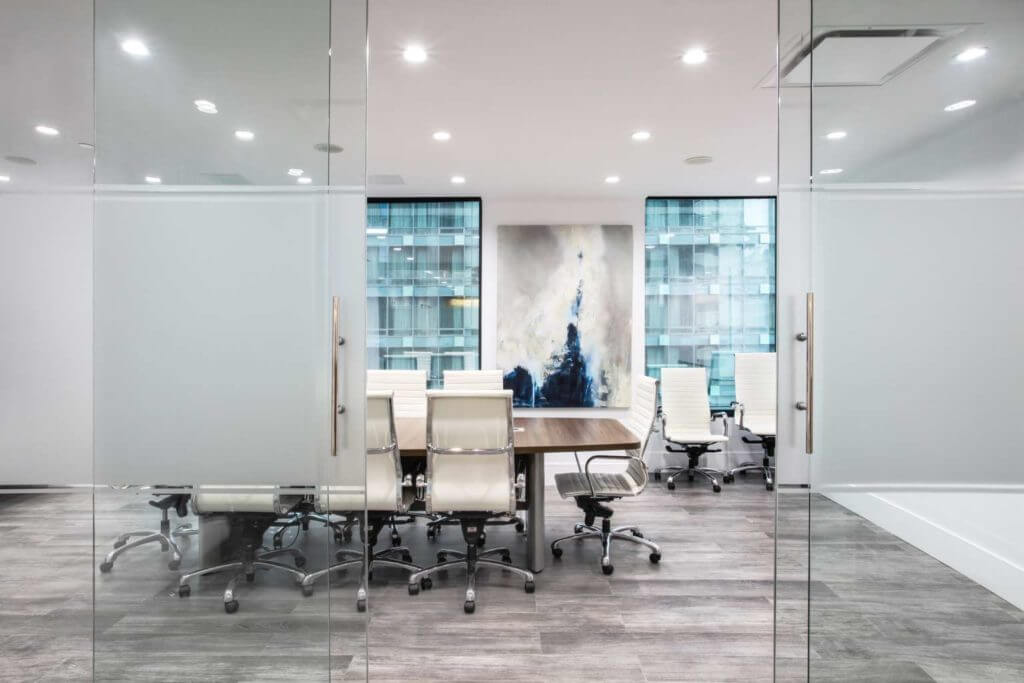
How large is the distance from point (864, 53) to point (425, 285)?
455 centimetres

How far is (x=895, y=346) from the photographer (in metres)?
1.81

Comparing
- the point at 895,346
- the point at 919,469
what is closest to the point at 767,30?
the point at 895,346

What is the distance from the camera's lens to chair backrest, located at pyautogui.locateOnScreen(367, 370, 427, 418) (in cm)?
475

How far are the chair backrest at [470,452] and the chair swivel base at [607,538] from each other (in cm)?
76

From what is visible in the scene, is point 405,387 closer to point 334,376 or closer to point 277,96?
point 334,376

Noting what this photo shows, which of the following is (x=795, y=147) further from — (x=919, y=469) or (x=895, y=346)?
(x=919, y=469)

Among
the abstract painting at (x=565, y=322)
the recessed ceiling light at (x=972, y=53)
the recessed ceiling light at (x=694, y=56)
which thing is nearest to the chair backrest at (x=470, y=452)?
the recessed ceiling light at (x=694, y=56)

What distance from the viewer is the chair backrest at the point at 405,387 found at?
4754 mm

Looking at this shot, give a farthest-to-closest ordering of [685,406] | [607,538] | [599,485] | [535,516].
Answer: [685,406] < [599,485] < [607,538] < [535,516]

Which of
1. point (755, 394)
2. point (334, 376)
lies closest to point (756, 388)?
point (755, 394)

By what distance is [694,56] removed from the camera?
2824mm

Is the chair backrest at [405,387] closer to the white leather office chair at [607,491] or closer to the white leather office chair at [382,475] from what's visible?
the white leather office chair at [382,475]

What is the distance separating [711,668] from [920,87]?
2.25 metres

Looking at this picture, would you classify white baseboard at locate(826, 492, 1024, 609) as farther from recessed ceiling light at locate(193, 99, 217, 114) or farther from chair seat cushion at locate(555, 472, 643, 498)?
recessed ceiling light at locate(193, 99, 217, 114)
